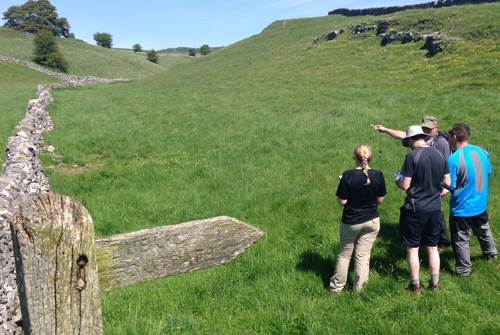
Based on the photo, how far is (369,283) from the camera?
6391mm

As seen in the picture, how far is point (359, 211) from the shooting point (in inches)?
243

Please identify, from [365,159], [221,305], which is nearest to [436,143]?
[365,159]

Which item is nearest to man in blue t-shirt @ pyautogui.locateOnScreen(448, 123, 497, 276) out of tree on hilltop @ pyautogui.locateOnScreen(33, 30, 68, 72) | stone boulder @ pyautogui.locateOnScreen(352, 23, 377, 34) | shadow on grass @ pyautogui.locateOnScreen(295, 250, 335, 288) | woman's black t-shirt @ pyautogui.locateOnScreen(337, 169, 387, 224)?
woman's black t-shirt @ pyautogui.locateOnScreen(337, 169, 387, 224)

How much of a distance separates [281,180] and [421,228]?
6361 millimetres

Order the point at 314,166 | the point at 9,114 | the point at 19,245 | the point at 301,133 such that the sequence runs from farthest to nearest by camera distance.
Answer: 1. the point at 9,114
2. the point at 301,133
3. the point at 314,166
4. the point at 19,245

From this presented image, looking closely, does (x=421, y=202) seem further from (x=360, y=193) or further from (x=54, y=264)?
(x=54, y=264)

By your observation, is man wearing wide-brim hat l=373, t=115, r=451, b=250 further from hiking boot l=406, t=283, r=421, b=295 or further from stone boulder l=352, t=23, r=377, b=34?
stone boulder l=352, t=23, r=377, b=34

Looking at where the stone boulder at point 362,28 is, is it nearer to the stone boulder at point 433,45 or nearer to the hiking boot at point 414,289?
the stone boulder at point 433,45

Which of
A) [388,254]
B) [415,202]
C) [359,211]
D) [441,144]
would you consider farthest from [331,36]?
[359,211]

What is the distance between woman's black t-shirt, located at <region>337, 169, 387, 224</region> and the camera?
605 cm

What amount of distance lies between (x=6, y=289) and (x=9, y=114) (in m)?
24.5

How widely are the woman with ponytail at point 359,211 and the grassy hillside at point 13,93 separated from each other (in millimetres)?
12459

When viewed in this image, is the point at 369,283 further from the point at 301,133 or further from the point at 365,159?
the point at 301,133

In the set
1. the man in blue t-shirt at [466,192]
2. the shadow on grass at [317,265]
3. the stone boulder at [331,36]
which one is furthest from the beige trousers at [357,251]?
the stone boulder at [331,36]
